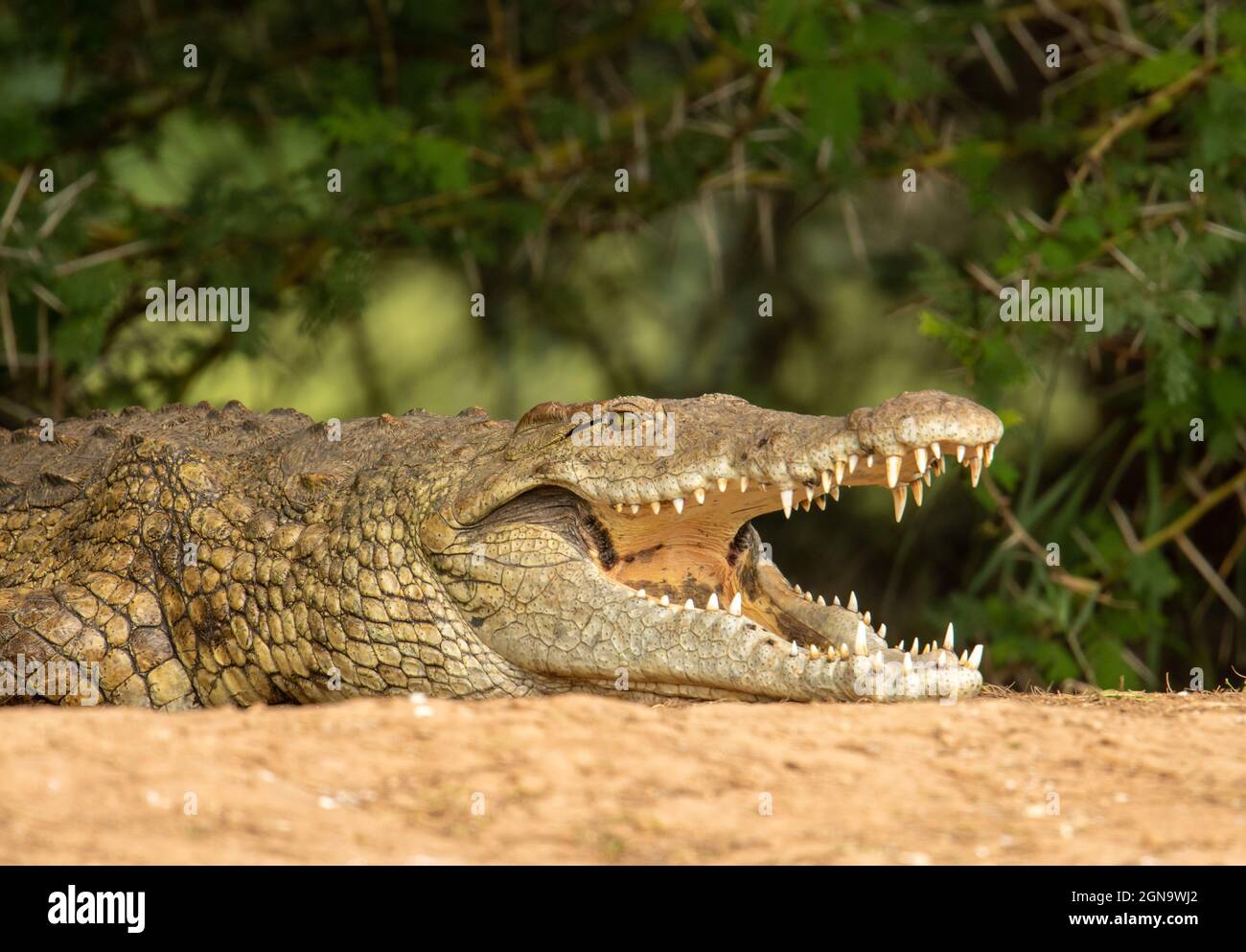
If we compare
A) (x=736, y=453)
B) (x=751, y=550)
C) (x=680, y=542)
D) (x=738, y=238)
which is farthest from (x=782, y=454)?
(x=738, y=238)

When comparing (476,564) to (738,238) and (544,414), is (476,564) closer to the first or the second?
(544,414)

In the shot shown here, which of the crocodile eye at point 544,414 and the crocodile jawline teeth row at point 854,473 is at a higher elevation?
the crocodile eye at point 544,414

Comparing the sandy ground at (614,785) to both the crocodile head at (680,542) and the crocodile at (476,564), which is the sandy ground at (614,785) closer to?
the crocodile head at (680,542)

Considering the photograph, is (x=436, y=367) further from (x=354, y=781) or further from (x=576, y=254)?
(x=354, y=781)

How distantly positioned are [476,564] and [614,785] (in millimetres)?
1436

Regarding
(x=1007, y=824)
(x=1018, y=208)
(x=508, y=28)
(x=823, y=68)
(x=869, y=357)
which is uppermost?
(x=508, y=28)

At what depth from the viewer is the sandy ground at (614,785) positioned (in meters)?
2.03

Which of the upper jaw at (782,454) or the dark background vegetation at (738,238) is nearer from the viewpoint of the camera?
the upper jaw at (782,454)

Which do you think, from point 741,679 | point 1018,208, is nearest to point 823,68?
point 1018,208

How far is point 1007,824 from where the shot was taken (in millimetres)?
2193

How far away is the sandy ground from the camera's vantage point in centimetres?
203

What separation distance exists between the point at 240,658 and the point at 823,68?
10.8 feet

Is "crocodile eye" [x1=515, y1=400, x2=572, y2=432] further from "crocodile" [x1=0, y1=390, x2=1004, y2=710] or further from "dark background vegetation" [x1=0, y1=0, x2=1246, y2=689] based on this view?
"dark background vegetation" [x1=0, y1=0, x2=1246, y2=689]

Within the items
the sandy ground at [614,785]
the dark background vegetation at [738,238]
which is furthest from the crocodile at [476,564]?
the dark background vegetation at [738,238]
